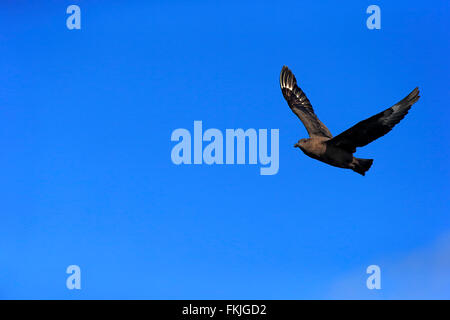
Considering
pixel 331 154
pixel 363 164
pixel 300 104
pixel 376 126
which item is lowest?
pixel 363 164

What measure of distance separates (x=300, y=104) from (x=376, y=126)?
92.3 inches

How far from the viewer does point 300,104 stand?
11562 mm

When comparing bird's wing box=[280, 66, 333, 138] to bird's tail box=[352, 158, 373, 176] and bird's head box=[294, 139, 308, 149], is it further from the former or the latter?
bird's tail box=[352, 158, 373, 176]

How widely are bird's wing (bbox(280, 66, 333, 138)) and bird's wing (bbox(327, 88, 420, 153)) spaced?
0.86m

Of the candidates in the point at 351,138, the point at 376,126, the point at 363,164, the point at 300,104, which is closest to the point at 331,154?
the point at 351,138

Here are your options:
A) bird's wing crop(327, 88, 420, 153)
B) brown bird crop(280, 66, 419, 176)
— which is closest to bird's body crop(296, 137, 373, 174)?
brown bird crop(280, 66, 419, 176)

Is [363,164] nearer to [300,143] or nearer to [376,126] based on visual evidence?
[376,126]

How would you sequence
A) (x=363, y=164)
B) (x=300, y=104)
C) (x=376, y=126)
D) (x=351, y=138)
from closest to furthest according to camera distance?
(x=376, y=126), (x=351, y=138), (x=363, y=164), (x=300, y=104)

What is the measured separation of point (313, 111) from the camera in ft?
37.3

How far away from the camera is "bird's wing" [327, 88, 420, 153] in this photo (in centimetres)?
933

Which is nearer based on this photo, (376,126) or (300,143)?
(376,126)
